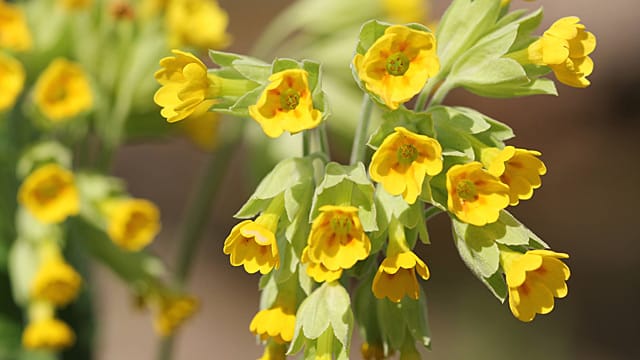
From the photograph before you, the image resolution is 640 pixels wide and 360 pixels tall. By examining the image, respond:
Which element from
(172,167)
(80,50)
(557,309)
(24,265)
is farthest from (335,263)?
(172,167)

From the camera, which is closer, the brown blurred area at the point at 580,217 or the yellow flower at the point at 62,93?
the yellow flower at the point at 62,93

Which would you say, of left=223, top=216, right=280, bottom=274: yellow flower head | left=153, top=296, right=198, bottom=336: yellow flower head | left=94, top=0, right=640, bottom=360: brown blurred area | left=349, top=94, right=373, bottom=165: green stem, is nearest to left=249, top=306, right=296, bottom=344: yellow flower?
left=223, top=216, right=280, bottom=274: yellow flower head

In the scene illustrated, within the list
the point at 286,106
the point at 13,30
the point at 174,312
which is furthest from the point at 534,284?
the point at 13,30

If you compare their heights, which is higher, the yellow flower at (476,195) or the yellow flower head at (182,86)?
the yellow flower head at (182,86)

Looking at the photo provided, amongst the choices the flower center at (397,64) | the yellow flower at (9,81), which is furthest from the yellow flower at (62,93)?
the flower center at (397,64)

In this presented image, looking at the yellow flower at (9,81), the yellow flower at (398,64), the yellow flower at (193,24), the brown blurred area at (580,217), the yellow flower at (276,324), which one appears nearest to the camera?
the yellow flower at (398,64)

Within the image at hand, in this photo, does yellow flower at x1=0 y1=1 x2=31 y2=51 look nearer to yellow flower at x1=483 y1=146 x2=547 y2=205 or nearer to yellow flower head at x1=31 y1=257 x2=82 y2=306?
yellow flower head at x1=31 y1=257 x2=82 y2=306

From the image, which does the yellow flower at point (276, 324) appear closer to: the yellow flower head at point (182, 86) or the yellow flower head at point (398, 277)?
the yellow flower head at point (398, 277)
